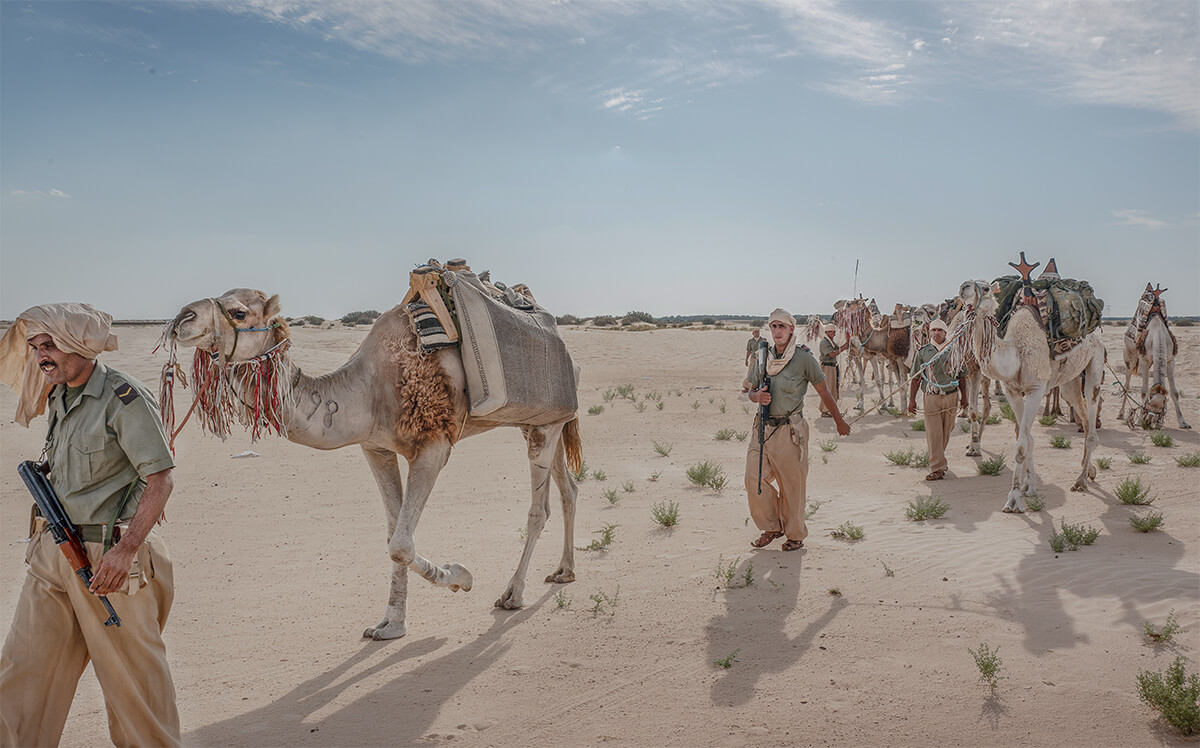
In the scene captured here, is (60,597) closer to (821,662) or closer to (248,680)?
(248,680)

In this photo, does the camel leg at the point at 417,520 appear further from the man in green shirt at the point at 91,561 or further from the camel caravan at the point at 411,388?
the man in green shirt at the point at 91,561

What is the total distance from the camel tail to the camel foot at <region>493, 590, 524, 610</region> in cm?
136

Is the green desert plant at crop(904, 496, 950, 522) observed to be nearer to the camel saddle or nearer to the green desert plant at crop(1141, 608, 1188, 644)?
the camel saddle

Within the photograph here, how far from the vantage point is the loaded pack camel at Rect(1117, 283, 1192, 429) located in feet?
47.9

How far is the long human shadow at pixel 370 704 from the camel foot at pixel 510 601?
0.58 metres

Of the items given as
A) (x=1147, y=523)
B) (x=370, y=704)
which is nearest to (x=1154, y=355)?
(x=1147, y=523)

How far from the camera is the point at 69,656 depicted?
345 centimetres

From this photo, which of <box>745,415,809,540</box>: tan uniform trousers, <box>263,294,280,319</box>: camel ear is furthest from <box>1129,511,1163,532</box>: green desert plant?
<box>263,294,280,319</box>: camel ear

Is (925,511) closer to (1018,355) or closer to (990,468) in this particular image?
(1018,355)

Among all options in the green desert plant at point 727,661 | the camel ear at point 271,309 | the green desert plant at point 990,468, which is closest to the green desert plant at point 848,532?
the green desert plant at point 727,661

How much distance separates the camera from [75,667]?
11.4 feet

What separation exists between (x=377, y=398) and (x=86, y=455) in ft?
7.06

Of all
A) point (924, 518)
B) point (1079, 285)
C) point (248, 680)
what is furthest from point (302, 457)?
point (1079, 285)

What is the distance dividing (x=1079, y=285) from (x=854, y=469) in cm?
402
